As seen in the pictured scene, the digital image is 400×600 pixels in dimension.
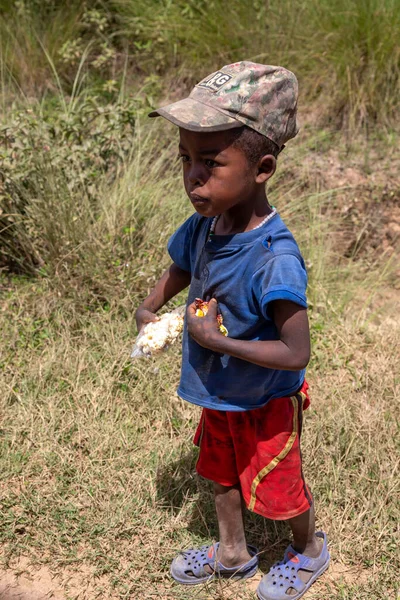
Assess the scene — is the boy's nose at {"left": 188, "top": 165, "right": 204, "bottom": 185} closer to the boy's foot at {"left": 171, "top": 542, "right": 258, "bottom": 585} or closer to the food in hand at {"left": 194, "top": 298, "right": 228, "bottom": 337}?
the food in hand at {"left": 194, "top": 298, "right": 228, "bottom": 337}

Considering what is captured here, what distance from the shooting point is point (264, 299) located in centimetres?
209

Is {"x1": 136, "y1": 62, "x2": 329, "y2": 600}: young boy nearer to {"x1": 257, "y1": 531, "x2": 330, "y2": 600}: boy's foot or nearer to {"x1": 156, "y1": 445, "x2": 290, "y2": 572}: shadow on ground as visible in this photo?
{"x1": 257, "y1": 531, "x2": 330, "y2": 600}: boy's foot

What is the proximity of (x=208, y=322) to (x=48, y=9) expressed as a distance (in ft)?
16.6

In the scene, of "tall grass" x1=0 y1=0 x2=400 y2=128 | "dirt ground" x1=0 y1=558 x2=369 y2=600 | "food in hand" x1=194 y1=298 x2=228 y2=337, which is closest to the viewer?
"food in hand" x1=194 y1=298 x2=228 y2=337

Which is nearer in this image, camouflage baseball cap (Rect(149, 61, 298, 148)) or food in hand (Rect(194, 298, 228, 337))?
camouflage baseball cap (Rect(149, 61, 298, 148))

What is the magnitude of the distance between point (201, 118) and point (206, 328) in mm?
581

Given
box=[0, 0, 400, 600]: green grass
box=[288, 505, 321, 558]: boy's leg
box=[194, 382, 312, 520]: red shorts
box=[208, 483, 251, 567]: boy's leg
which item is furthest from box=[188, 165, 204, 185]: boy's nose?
box=[288, 505, 321, 558]: boy's leg

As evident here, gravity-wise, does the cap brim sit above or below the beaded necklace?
above

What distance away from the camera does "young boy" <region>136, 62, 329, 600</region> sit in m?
2.09

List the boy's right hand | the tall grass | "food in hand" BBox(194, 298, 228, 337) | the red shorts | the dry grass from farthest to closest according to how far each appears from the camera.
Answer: the tall grass < the dry grass < the boy's right hand < the red shorts < "food in hand" BBox(194, 298, 228, 337)

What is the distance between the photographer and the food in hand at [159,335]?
2410 millimetres

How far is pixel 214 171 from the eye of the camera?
2.12 meters

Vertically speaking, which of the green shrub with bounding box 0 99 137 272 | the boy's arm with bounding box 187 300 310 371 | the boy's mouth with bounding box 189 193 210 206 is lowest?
the green shrub with bounding box 0 99 137 272

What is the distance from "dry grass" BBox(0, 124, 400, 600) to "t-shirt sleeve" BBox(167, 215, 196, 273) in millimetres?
1041
